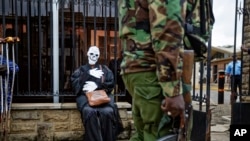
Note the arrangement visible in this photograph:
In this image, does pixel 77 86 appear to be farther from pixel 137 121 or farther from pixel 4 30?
pixel 137 121

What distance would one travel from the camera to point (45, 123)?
4.00 metres

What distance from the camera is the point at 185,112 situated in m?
1.66

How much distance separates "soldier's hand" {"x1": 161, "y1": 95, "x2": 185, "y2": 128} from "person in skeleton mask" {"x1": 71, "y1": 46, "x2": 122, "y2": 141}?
7.29 ft

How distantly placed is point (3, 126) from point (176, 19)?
2.63 m

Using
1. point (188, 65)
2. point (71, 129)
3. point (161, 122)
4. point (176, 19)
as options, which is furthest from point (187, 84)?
point (71, 129)

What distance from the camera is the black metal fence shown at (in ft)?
14.0

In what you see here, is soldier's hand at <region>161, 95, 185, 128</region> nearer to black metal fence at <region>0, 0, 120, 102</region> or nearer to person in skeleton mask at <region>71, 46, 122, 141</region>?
person in skeleton mask at <region>71, 46, 122, 141</region>

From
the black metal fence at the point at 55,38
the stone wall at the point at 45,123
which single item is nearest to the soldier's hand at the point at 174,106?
the stone wall at the point at 45,123

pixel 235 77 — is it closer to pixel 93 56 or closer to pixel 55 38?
pixel 93 56

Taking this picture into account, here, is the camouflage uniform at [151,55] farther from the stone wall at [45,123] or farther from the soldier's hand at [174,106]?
the stone wall at [45,123]

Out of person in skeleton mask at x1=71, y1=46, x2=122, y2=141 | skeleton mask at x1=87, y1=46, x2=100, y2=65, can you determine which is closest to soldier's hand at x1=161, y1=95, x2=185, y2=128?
person in skeleton mask at x1=71, y1=46, x2=122, y2=141

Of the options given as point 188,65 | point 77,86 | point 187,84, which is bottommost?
point 77,86

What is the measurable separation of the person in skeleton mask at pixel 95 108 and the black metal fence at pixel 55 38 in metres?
0.37

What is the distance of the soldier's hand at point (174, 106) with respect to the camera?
1561 millimetres
